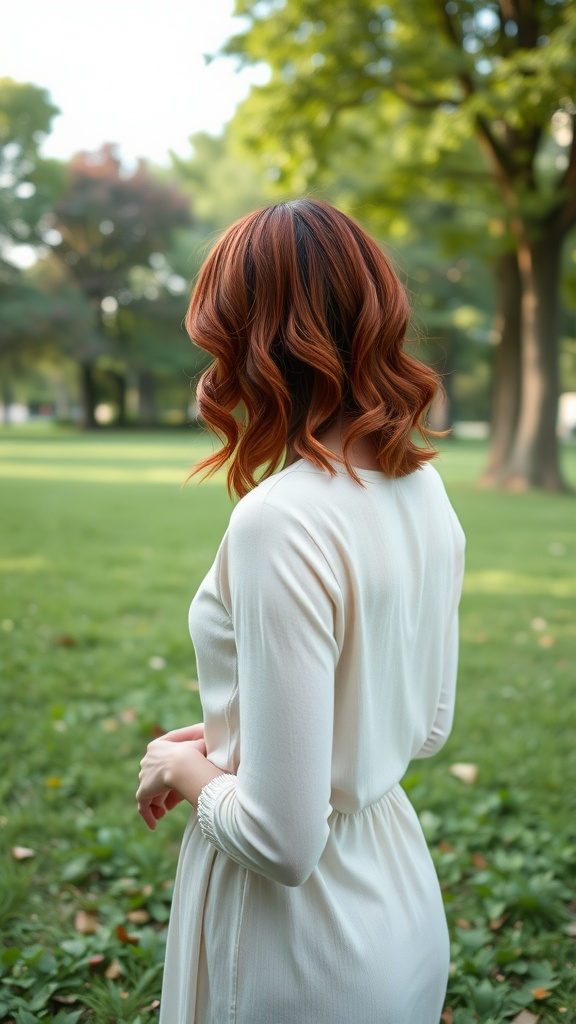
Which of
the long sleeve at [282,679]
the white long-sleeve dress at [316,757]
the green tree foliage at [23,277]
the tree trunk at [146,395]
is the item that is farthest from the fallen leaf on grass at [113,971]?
the tree trunk at [146,395]

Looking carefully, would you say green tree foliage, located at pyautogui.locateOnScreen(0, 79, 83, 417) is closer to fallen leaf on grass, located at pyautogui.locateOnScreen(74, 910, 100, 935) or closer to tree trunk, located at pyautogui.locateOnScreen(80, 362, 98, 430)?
tree trunk, located at pyautogui.locateOnScreen(80, 362, 98, 430)

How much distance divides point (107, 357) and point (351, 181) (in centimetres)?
1663

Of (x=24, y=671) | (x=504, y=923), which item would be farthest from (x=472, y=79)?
(x=504, y=923)

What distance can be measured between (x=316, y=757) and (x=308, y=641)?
0.18 m

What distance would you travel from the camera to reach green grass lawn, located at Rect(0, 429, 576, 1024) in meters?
2.46

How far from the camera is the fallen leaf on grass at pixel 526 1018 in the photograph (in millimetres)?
2279

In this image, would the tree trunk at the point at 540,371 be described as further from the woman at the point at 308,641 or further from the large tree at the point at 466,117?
the woman at the point at 308,641

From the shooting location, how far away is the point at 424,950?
1514 mm

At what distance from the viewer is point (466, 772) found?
12.3 ft

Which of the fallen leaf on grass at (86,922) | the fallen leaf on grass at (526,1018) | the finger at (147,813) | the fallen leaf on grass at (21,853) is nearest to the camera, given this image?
the finger at (147,813)

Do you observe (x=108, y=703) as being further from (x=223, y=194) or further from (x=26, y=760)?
(x=223, y=194)

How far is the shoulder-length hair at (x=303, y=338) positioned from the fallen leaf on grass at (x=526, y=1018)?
5.89ft

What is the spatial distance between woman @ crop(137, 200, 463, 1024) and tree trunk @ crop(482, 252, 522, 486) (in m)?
15.9

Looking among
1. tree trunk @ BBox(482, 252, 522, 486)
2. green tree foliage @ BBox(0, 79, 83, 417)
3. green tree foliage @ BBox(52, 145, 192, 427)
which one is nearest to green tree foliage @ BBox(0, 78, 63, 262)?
green tree foliage @ BBox(0, 79, 83, 417)
